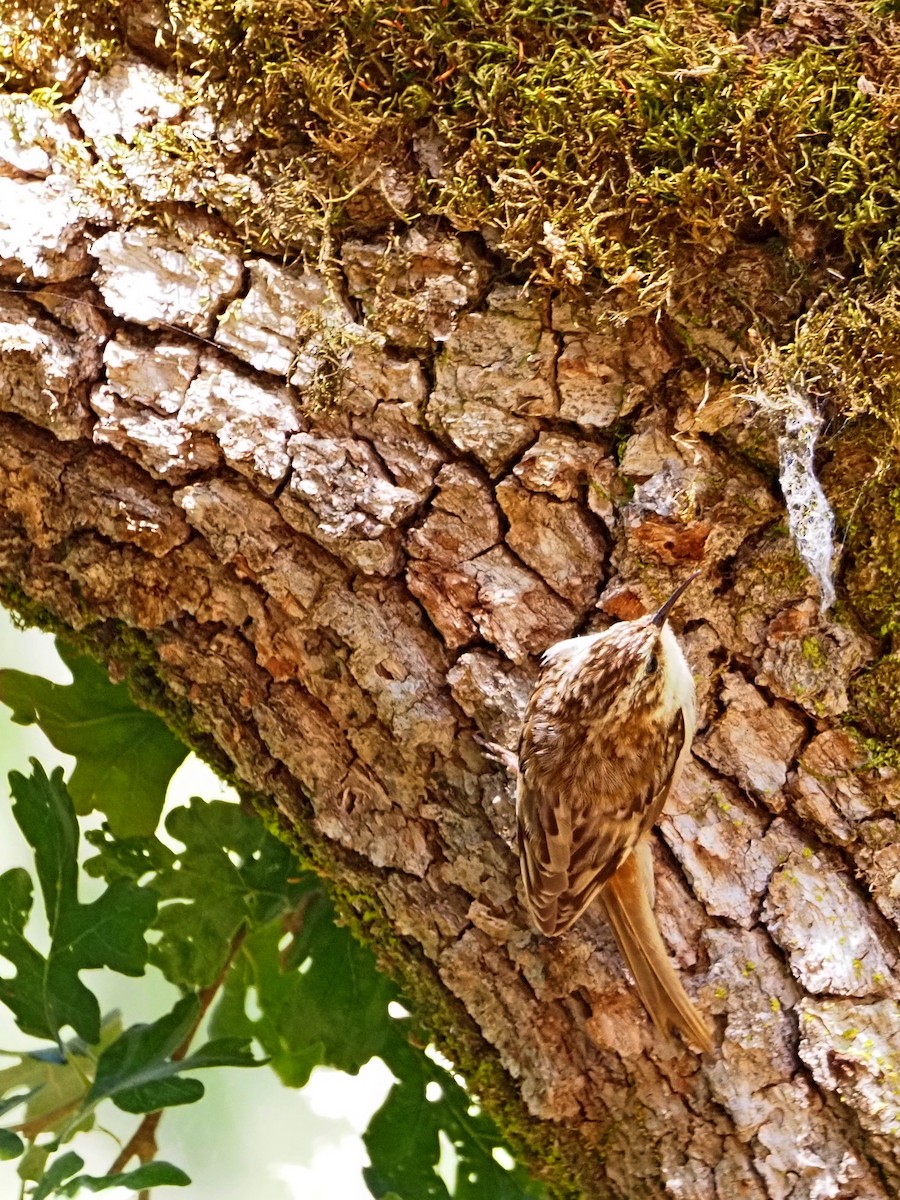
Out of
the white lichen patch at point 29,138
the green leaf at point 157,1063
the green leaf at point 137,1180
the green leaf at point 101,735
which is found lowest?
the green leaf at point 137,1180

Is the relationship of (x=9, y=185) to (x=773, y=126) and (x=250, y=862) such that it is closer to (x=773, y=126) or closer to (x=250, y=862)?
(x=773, y=126)

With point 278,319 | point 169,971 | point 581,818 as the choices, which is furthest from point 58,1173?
point 278,319

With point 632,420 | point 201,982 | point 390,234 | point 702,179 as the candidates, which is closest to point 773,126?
point 702,179

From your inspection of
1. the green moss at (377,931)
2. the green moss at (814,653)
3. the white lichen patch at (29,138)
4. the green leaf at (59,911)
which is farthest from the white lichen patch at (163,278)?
the green moss at (814,653)

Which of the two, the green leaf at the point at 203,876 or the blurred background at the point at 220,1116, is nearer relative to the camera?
the green leaf at the point at 203,876

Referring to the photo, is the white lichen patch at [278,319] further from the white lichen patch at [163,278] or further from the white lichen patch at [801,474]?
the white lichen patch at [801,474]

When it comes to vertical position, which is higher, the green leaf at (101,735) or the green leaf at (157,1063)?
the green leaf at (101,735)
